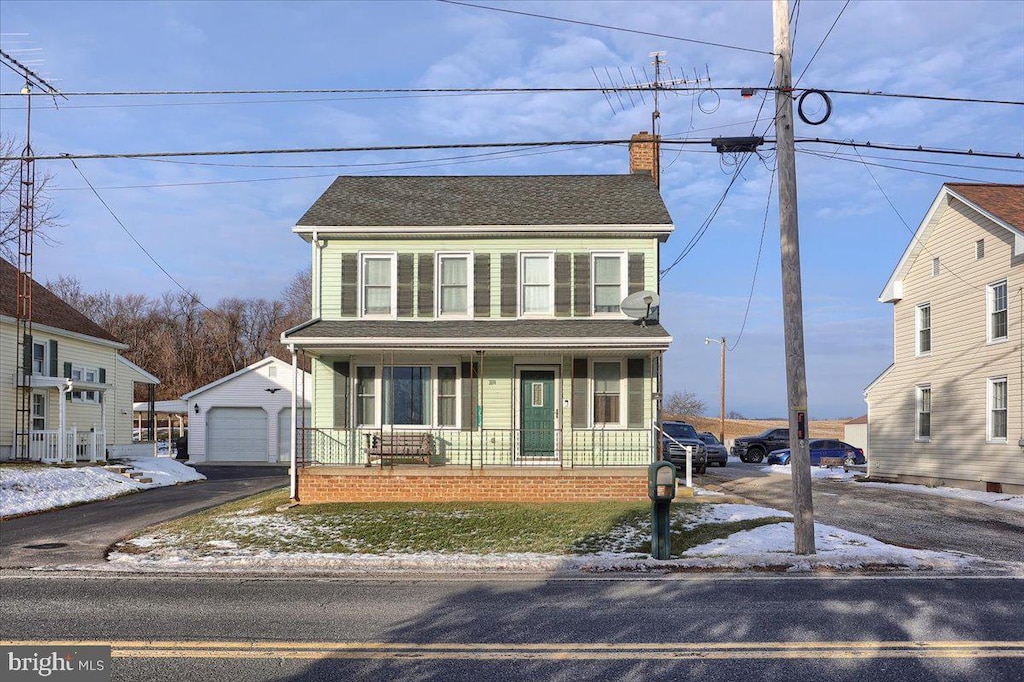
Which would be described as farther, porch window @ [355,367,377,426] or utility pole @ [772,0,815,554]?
porch window @ [355,367,377,426]

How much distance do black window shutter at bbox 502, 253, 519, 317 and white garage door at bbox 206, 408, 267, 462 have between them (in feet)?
61.7

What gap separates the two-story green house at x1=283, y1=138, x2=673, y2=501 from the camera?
1961 centimetres

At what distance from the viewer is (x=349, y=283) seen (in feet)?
66.5

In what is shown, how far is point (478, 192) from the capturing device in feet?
72.3

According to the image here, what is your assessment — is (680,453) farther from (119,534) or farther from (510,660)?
(510,660)

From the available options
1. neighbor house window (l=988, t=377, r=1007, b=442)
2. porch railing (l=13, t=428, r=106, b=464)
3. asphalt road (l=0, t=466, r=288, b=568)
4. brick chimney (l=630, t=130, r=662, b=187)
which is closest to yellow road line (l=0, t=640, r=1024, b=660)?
asphalt road (l=0, t=466, r=288, b=568)

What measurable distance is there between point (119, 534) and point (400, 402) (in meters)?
6.83

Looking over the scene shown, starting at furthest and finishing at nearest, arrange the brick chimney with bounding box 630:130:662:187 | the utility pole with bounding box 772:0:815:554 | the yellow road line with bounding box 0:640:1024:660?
the brick chimney with bounding box 630:130:662:187, the utility pole with bounding box 772:0:815:554, the yellow road line with bounding box 0:640:1024:660

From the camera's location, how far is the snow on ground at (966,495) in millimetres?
18000

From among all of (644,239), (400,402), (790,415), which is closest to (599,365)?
(644,239)

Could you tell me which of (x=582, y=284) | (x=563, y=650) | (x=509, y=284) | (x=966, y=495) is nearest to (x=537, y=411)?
(x=509, y=284)

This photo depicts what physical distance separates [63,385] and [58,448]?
1994mm

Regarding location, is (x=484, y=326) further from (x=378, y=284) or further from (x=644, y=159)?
(x=644, y=159)

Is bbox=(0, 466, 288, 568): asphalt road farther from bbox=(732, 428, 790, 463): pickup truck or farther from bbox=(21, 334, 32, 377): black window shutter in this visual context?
bbox=(732, 428, 790, 463): pickup truck
